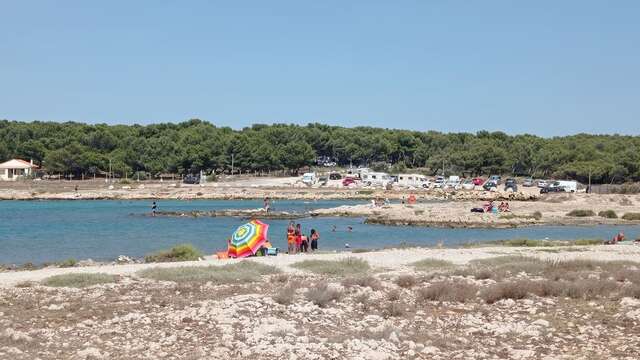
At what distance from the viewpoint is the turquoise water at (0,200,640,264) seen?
1686 inches

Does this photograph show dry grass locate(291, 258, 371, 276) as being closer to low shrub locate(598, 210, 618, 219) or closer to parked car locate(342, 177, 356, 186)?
low shrub locate(598, 210, 618, 219)

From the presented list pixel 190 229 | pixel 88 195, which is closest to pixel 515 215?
pixel 190 229

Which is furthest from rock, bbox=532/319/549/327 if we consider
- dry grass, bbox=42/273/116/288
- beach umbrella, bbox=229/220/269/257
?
beach umbrella, bbox=229/220/269/257

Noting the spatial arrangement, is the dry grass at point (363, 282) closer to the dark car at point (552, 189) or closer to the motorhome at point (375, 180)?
the dark car at point (552, 189)

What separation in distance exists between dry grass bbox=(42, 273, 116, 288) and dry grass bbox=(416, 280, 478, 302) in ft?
25.3

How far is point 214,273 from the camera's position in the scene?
20672 mm

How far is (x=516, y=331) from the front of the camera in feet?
49.1

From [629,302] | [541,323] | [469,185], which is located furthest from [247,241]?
[469,185]

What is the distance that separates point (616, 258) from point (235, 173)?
4988 inches

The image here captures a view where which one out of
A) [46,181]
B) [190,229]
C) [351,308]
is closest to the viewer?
[351,308]

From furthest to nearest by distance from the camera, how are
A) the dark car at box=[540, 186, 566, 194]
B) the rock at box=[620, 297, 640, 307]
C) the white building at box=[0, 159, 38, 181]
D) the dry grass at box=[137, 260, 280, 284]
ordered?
1. the white building at box=[0, 159, 38, 181]
2. the dark car at box=[540, 186, 566, 194]
3. the dry grass at box=[137, 260, 280, 284]
4. the rock at box=[620, 297, 640, 307]

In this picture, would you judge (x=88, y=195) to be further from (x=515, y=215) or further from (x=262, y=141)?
(x=515, y=215)

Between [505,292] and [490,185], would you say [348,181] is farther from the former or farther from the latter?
[505,292]

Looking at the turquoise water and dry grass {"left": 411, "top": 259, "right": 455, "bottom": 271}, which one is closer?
dry grass {"left": 411, "top": 259, "right": 455, "bottom": 271}
